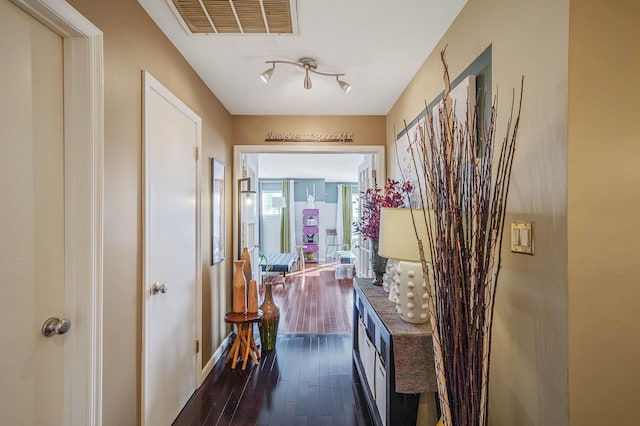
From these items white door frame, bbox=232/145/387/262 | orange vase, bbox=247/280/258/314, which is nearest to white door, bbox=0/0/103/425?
orange vase, bbox=247/280/258/314

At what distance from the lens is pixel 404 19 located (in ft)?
6.09

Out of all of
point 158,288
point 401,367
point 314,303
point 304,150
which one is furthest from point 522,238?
point 314,303

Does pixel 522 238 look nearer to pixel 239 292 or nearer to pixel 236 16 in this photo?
pixel 236 16

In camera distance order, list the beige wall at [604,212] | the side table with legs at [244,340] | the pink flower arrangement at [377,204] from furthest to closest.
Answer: the side table with legs at [244,340] → the pink flower arrangement at [377,204] → the beige wall at [604,212]

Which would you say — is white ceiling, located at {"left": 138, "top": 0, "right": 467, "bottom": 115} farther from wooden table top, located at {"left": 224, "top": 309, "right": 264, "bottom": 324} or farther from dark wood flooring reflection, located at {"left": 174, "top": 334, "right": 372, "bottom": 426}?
dark wood flooring reflection, located at {"left": 174, "top": 334, "right": 372, "bottom": 426}

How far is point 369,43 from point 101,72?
1.56 metres

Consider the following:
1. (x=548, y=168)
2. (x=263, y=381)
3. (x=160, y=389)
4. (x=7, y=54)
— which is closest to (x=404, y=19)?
(x=548, y=168)

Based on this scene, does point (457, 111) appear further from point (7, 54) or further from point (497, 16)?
point (7, 54)

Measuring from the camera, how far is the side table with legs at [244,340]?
2873 millimetres

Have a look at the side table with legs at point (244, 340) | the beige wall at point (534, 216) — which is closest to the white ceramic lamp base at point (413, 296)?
the beige wall at point (534, 216)

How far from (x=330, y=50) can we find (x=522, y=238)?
1.72m

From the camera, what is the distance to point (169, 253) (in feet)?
6.84

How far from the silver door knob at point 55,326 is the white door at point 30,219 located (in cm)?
2

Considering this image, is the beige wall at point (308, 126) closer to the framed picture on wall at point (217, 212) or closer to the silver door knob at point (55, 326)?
the framed picture on wall at point (217, 212)
